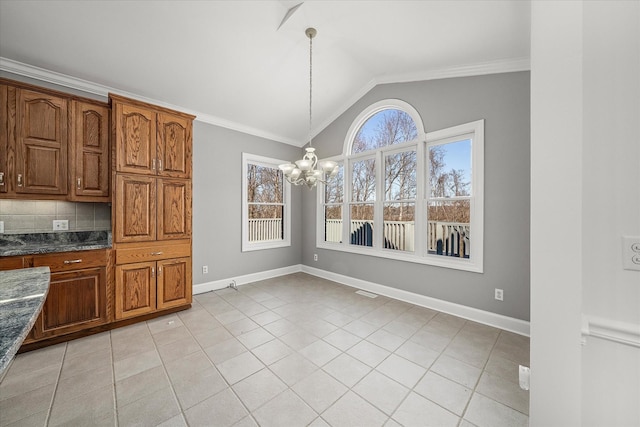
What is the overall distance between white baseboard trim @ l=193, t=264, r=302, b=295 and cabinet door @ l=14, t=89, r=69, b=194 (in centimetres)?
206

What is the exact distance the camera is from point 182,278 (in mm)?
3137

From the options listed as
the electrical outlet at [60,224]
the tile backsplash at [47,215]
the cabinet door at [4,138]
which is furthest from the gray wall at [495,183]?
the cabinet door at [4,138]

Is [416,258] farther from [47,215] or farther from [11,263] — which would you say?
[47,215]

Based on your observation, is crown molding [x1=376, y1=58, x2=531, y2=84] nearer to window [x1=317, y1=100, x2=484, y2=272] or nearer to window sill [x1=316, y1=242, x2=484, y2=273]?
window [x1=317, y1=100, x2=484, y2=272]

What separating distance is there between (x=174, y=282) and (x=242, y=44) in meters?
2.99

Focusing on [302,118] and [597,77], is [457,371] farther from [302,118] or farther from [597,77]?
[302,118]

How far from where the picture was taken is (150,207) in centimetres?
290

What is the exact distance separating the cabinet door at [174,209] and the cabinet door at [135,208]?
7cm

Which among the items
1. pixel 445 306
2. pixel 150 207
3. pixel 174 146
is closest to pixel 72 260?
pixel 150 207

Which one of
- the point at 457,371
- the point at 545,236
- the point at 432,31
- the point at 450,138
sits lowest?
the point at 457,371

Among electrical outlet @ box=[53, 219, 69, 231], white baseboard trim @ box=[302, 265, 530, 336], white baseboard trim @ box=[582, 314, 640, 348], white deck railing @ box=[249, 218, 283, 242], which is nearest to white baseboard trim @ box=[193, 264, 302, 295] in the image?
white deck railing @ box=[249, 218, 283, 242]

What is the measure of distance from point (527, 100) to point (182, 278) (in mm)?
4498

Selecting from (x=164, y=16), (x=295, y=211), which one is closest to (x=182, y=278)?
(x=295, y=211)

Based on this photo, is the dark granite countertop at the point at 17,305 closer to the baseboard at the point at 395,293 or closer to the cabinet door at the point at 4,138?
the cabinet door at the point at 4,138
